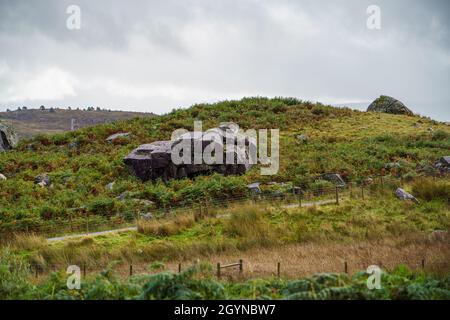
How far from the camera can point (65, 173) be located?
30.8 meters

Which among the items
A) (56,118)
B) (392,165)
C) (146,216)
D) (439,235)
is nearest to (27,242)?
(146,216)

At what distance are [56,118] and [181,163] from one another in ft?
528

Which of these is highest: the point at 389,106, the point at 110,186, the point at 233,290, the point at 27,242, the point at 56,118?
the point at 56,118

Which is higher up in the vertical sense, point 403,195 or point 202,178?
point 202,178

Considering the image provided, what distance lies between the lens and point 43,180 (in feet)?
97.1

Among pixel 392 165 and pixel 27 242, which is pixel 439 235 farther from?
pixel 27 242

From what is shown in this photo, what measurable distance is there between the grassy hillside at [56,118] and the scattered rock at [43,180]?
410ft

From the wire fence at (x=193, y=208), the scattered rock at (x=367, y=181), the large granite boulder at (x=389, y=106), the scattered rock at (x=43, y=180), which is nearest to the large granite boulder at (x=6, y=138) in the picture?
the scattered rock at (x=43, y=180)

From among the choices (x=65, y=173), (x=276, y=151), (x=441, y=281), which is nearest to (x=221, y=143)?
(x=276, y=151)

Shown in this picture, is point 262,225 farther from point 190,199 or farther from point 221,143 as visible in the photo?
point 221,143

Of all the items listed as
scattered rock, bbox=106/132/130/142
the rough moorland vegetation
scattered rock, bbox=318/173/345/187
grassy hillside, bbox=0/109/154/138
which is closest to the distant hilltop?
grassy hillside, bbox=0/109/154/138

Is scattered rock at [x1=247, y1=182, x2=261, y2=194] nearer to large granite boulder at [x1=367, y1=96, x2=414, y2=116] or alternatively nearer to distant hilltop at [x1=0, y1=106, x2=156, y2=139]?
large granite boulder at [x1=367, y1=96, x2=414, y2=116]

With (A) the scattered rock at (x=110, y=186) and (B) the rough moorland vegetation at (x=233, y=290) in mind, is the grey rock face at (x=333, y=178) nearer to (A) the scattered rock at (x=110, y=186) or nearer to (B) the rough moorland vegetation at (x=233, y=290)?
(A) the scattered rock at (x=110, y=186)
